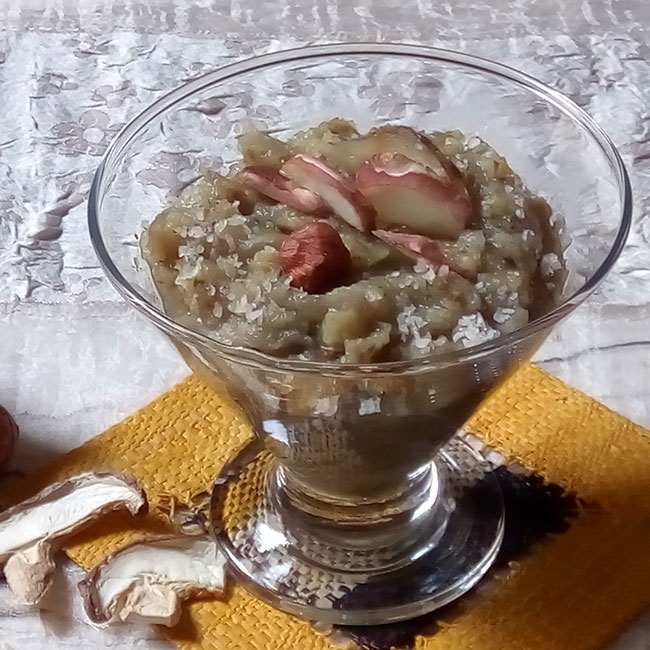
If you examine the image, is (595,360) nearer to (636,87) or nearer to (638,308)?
(638,308)

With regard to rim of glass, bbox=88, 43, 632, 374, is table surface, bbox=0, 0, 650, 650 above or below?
below

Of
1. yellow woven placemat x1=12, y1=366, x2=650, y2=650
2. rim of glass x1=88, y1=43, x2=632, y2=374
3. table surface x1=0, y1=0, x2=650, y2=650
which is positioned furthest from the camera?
table surface x1=0, y1=0, x2=650, y2=650

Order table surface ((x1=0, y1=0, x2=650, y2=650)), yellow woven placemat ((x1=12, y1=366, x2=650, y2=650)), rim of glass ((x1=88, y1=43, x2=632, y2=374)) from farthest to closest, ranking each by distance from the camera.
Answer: table surface ((x1=0, y1=0, x2=650, y2=650)) < yellow woven placemat ((x1=12, y1=366, x2=650, y2=650)) < rim of glass ((x1=88, y1=43, x2=632, y2=374))

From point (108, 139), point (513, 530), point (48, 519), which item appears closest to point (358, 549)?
point (513, 530)

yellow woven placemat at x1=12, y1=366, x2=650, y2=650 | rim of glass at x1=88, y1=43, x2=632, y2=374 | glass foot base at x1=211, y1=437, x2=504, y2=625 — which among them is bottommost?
glass foot base at x1=211, y1=437, x2=504, y2=625

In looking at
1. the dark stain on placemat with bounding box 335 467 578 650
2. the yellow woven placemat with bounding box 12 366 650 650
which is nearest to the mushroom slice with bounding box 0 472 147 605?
the yellow woven placemat with bounding box 12 366 650 650

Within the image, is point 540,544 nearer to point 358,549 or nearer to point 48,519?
point 358,549

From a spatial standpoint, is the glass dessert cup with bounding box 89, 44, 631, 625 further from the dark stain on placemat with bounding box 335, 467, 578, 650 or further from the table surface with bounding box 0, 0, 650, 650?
the table surface with bounding box 0, 0, 650, 650
